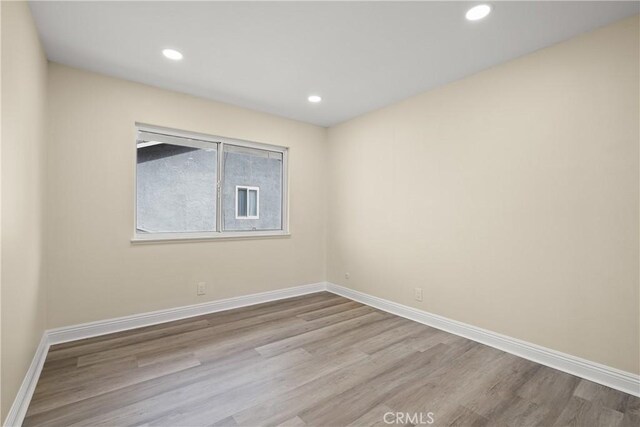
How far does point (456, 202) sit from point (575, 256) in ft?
3.29

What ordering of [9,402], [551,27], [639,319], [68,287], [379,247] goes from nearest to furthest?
[9,402] → [639,319] → [551,27] → [68,287] → [379,247]

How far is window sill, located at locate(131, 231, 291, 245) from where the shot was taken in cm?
305

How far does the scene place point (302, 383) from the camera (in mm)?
2045

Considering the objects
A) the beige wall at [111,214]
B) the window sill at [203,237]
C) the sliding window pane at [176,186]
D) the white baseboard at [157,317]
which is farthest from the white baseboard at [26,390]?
the sliding window pane at [176,186]

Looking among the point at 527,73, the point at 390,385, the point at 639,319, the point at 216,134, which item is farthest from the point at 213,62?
the point at 639,319

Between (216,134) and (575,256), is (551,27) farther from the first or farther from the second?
(216,134)

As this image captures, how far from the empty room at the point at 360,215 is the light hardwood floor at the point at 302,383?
0.02 meters

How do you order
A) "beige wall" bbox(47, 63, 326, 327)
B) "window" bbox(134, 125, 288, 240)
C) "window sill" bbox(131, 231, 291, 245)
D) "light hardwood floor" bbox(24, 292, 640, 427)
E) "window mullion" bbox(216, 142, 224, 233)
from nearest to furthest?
"light hardwood floor" bbox(24, 292, 640, 427) → "beige wall" bbox(47, 63, 326, 327) → "window sill" bbox(131, 231, 291, 245) → "window" bbox(134, 125, 288, 240) → "window mullion" bbox(216, 142, 224, 233)

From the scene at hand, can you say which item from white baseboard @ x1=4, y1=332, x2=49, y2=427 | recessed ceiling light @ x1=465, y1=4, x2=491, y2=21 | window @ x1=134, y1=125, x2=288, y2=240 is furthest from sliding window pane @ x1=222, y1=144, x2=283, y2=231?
recessed ceiling light @ x1=465, y1=4, x2=491, y2=21

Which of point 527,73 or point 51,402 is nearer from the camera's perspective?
point 51,402

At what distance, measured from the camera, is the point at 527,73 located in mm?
2422

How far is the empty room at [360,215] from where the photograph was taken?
1.85 meters

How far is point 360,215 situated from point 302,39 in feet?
7.50

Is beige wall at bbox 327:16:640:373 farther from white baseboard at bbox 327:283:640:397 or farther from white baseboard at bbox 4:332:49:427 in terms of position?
white baseboard at bbox 4:332:49:427
